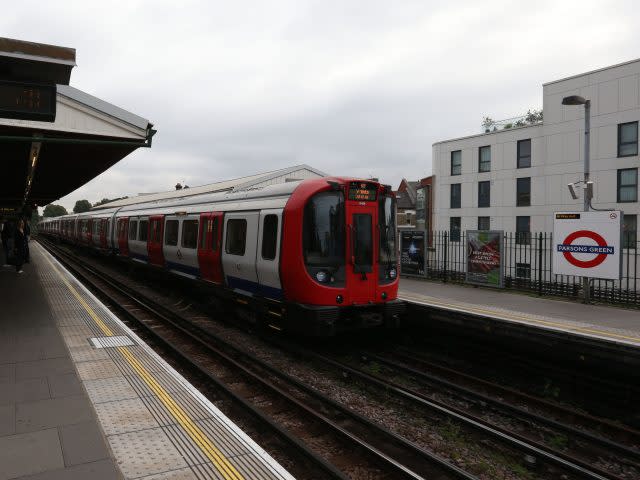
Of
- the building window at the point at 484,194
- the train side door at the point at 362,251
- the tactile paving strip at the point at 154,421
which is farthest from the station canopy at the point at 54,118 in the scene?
the building window at the point at 484,194

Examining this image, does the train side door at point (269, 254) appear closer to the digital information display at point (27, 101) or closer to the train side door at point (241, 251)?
the train side door at point (241, 251)

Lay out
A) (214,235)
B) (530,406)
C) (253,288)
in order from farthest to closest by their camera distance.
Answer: (214,235)
(253,288)
(530,406)

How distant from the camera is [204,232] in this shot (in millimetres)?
11406

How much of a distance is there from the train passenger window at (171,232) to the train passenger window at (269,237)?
5.43 metres

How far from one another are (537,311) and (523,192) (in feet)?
63.5

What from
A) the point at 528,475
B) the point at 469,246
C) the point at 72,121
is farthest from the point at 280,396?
the point at 469,246

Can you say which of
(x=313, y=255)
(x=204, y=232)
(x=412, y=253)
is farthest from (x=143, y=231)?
(x=313, y=255)

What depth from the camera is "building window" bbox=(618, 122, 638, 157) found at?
71.5ft

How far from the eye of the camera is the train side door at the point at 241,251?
9.16 meters

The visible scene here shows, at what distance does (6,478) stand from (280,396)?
11.3ft

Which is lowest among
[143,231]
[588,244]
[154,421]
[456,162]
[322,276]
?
[154,421]

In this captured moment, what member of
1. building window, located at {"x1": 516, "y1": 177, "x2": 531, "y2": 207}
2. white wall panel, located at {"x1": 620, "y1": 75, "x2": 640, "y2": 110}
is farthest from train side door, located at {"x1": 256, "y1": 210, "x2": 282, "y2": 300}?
building window, located at {"x1": 516, "y1": 177, "x2": 531, "y2": 207}

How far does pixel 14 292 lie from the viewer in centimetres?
1290

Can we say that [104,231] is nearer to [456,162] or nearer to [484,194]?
[456,162]
